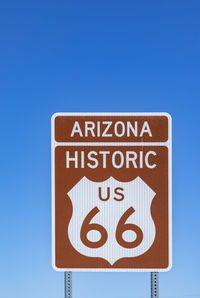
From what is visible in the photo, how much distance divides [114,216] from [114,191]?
18 cm

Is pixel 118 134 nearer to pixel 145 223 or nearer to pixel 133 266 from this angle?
pixel 145 223

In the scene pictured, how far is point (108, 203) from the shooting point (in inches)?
132

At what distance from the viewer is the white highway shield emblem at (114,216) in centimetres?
333

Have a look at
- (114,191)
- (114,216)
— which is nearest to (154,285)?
(114,216)

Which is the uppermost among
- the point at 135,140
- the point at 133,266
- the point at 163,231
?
the point at 135,140

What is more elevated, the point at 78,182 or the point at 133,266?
the point at 78,182

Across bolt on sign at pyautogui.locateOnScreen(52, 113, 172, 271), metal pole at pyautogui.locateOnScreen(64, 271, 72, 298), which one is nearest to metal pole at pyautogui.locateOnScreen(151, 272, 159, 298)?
bolt on sign at pyautogui.locateOnScreen(52, 113, 172, 271)

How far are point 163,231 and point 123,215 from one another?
0.31 m

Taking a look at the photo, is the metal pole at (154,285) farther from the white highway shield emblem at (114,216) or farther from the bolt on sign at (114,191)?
the white highway shield emblem at (114,216)

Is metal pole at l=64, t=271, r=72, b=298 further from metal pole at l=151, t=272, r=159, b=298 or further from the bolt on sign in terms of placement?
metal pole at l=151, t=272, r=159, b=298

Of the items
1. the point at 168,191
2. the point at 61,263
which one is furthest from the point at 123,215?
the point at 61,263

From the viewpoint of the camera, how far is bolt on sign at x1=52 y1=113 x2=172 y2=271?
3328mm

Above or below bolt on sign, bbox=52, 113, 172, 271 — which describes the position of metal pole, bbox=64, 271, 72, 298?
below

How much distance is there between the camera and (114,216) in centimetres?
334
